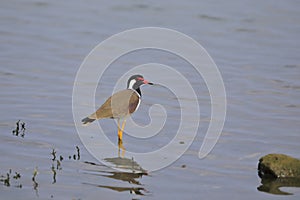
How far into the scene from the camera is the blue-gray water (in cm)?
880

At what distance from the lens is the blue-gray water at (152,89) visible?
8.80m

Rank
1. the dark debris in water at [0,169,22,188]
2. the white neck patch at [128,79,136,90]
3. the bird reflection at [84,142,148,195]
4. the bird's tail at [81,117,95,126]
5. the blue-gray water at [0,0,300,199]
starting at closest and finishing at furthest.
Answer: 1. the dark debris in water at [0,169,22,188]
2. the bird reflection at [84,142,148,195]
3. the blue-gray water at [0,0,300,199]
4. the bird's tail at [81,117,95,126]
5. the white neck patch at [128,79,136,90]

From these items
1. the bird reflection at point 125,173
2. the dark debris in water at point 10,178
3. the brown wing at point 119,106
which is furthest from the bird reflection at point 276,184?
the dark debris in water at point 10,178

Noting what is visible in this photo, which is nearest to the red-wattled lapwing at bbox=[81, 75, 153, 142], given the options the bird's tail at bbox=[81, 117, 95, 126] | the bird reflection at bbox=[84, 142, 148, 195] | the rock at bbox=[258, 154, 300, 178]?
the bird's tail at bbox=[81, 117, 95, 126]

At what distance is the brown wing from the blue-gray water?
55 centimetres

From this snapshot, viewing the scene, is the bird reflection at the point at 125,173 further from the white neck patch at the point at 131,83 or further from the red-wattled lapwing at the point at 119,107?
the white neck patch at the point at 131,83

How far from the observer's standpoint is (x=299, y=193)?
8734 mm

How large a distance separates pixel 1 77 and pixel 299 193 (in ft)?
21.4

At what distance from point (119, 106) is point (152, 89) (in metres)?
2.62

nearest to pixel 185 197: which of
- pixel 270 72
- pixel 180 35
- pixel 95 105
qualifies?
pixel 95 105

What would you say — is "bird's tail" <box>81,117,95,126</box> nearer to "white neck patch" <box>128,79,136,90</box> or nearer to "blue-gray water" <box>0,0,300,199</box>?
"blue-gray water" <box>0,0,300,199</box>

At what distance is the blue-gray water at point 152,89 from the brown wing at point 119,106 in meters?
0.55

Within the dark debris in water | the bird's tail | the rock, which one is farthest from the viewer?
the bird's tail

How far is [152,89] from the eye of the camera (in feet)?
43.3
